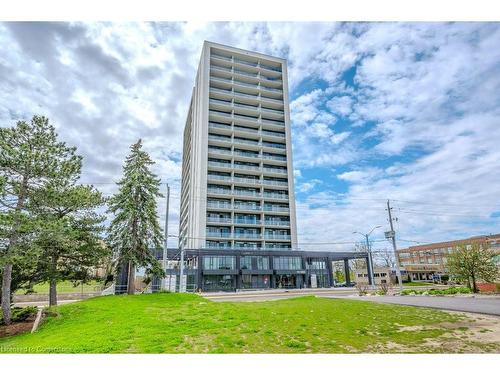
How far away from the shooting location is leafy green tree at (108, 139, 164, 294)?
813 inches

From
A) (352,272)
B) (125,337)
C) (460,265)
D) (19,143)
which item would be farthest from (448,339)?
(352,272)

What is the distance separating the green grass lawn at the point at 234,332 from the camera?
7.22 m

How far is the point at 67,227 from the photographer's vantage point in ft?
45.0

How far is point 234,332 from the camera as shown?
27.4ft

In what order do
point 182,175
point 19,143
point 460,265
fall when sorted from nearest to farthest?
point 19,143 < point 460,265 < point 182,175

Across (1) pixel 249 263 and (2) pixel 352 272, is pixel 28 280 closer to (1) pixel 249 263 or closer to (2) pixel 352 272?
(1) pixel 249 263

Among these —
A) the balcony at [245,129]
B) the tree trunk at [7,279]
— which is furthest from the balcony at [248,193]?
the tree trunk at [7,279]

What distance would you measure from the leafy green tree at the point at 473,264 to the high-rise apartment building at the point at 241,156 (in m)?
24.4

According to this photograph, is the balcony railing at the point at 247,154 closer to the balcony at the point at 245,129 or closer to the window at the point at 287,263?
the balcony at the point at 245,129

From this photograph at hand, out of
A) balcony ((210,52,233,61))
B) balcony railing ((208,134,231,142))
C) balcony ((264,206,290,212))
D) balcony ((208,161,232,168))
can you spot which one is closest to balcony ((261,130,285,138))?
balcony railing ((208,134,231,142))

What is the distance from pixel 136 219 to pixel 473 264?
1041 inches

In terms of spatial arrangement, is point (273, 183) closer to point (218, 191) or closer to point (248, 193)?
point (248, 193)

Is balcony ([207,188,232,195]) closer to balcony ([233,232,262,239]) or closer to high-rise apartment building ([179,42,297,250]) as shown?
high-rise apartment building ([179,42,297,250])
